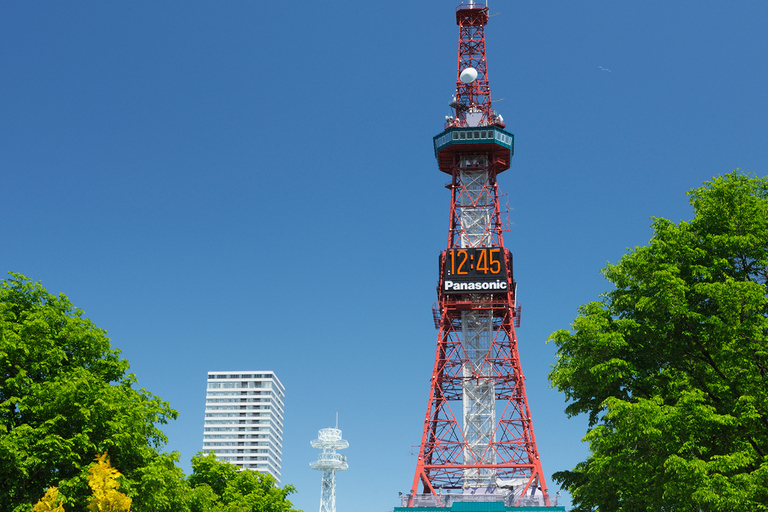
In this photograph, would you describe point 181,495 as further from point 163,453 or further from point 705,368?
point 705,368

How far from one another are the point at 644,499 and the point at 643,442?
2193 millimetres

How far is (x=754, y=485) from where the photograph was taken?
2081cm

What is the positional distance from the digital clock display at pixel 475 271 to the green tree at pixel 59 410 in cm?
5007

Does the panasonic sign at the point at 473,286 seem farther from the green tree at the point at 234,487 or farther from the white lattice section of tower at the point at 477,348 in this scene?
the green tree at the point at 234,487

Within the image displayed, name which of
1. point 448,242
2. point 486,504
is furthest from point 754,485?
point 448,242

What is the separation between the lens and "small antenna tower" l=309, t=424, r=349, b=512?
194250mm

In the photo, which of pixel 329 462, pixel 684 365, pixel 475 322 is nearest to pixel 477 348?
pixel 475 322

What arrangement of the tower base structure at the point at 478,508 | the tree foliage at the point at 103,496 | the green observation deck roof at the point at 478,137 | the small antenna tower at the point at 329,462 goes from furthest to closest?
the small antenna tower at the point at 329,462 < the green observation deck roof at the point at 478,137 < the tower base structure at the point at 478,508 < the tree foliage at the point at 103,496

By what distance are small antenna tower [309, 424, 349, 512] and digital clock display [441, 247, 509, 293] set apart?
125107 millimetres

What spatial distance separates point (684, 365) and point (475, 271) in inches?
2178

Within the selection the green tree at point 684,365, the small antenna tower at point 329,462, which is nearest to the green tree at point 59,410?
the green tree at point 684,365

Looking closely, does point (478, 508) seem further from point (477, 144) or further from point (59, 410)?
point (59, 410)

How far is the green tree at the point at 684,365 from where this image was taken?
74.5 ft

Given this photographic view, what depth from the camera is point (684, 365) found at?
1037 inches
